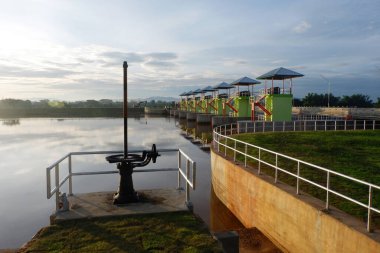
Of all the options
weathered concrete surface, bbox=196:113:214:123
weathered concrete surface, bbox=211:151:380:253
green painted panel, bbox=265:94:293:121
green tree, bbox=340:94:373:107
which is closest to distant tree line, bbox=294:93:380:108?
green tree, bbox=340:94:373:107

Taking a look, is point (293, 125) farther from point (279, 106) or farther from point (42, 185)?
point (42, 185)

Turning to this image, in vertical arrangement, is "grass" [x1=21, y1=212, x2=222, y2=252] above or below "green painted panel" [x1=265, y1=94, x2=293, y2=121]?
below

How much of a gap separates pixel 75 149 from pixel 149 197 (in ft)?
89.1

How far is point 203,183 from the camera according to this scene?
55.6 feet

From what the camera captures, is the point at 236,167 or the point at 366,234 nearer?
the point at 366,234

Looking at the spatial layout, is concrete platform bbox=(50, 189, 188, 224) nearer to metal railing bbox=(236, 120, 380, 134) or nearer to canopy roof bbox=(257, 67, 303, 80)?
metal railing bbox=(236, 120, 380, 134)

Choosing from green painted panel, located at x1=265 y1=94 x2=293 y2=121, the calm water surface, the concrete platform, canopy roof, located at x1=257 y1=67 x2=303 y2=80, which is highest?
canopy roof, located at x1=257 y1=67 x2=303 y2=80

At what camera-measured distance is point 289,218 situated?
7895 millimetres

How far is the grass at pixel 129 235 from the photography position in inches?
200

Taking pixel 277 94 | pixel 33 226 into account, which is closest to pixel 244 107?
pixel 277 94

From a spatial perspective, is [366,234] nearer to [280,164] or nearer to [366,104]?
[280,164]

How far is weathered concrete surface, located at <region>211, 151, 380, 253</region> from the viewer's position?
233 inches

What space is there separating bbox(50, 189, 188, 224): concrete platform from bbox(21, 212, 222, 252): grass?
19 centimetres

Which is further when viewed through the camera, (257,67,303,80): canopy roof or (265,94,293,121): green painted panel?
(265,94,293,121): green painted panel
